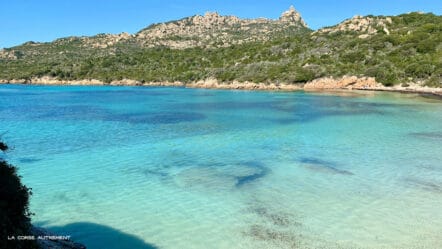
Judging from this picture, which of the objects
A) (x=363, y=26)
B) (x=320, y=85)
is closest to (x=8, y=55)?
(x=363, y=26)

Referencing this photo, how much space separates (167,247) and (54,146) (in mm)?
13604

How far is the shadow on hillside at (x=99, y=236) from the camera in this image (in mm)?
9039

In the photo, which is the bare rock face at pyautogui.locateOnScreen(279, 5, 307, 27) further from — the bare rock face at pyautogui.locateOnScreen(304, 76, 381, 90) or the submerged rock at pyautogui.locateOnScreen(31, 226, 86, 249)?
the submerged rock at pyautogui.locateOnScreen(31, 226, 86, 249)

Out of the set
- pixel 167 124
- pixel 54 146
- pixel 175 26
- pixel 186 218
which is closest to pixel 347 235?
pixel 186 218

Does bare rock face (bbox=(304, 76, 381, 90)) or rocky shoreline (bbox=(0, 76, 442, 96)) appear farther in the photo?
bare rock face (bbox=(304, 76, 381, 90))

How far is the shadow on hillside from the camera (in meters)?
9.04

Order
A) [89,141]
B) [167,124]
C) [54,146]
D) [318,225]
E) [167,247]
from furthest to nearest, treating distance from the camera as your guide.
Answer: [167,124] → [89,141] → [54,146] → [318,225] → [167,247]

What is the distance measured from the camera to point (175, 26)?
193 metres

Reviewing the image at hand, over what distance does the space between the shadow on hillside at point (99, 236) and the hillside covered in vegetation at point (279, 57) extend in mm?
58235

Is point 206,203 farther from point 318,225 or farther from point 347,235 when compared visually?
point 347,235

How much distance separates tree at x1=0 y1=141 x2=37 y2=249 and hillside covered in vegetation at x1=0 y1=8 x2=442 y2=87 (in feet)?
201

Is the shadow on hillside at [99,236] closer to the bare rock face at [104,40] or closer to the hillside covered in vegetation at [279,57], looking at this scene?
the hillside covered in vegetation at [279,57]

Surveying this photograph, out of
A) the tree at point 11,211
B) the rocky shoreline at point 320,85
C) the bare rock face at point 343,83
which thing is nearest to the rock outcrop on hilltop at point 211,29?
the rocky shoreline at point 320,85

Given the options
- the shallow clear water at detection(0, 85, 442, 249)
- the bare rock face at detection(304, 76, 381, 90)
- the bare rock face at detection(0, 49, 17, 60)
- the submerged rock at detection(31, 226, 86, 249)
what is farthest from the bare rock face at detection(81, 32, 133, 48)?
the submerged rock at detection(31, 226, 86, 249)
